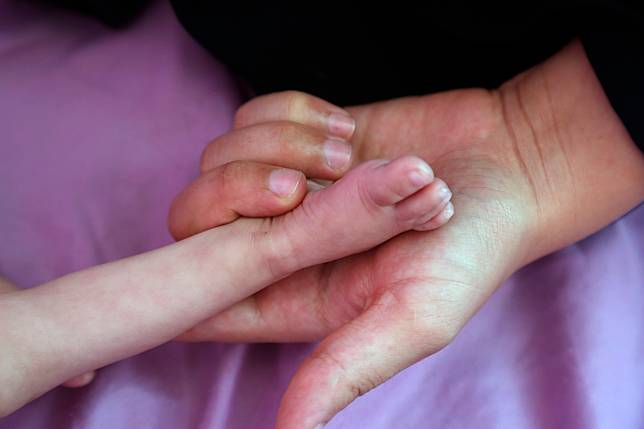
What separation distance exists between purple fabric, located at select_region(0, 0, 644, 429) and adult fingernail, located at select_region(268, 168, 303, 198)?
198 millimetres

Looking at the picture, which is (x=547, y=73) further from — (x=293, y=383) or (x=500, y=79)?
(x=293, y=383)

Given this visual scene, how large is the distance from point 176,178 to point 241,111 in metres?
0.13

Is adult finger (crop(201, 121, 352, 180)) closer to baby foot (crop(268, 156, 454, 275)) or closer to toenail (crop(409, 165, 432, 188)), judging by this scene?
baby foot (crop(268, 156, 454, 275))

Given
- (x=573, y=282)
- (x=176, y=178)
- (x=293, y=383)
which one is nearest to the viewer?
(x=293, y=383)

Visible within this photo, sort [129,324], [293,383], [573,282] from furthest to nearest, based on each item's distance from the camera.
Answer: [573,282], [129,324], [293,383]

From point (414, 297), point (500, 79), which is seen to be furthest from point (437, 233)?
point (500, 79)

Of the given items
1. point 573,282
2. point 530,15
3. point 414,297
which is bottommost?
point 573,282

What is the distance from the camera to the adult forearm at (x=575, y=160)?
894 mm

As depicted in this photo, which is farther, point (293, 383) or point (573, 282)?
point (573, 282)

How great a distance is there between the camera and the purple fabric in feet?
2.75

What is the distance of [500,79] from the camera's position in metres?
1.08

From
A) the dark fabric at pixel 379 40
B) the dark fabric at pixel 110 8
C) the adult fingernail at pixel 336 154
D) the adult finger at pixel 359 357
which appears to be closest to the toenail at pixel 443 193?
the adult finger at pixel 359 357

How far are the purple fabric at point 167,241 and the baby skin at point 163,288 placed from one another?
84 millimetres

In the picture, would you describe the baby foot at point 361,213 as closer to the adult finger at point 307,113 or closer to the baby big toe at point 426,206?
the baby big toe at point 426,206
